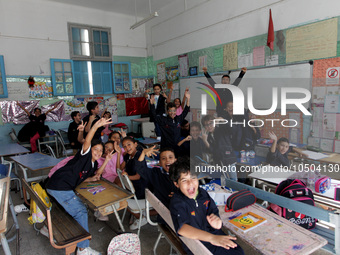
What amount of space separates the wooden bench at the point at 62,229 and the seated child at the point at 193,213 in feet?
2.85

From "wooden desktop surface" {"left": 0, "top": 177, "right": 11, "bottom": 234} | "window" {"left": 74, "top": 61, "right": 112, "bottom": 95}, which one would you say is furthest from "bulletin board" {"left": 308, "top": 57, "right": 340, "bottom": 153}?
"window" {"left": 74, "top": 61, "right": 112, "bottom": 95}

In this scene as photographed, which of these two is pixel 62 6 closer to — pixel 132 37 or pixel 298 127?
pixel 132 37

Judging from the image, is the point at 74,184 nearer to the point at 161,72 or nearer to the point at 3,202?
the point at 3,202

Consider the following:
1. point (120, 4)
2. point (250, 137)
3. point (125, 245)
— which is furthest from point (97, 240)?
point (120, 4)

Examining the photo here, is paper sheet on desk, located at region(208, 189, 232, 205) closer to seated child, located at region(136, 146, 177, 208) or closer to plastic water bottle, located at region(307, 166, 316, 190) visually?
seated child, located at region(136, 146, 177, 208)

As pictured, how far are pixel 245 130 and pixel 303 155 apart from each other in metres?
0.83

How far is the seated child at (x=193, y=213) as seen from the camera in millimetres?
1383

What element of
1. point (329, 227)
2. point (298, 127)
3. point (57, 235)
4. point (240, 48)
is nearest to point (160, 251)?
point (57, 235)

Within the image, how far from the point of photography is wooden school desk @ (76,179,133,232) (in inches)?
78.7

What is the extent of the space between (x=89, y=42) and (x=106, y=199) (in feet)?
19.5

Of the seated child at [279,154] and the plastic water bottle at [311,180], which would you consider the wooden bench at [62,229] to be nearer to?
the plastic water bottle at [311,180]

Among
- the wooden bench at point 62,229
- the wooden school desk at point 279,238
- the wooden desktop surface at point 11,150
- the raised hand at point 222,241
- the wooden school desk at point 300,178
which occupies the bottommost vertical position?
the wooden bench at point 62,229

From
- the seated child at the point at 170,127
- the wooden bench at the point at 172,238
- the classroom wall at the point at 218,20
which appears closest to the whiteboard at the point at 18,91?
the classroom wall at the point at 218,20

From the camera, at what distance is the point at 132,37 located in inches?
305
